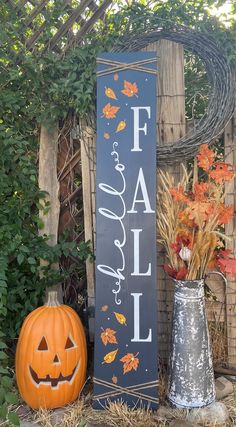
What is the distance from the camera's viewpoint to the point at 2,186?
8.52ft

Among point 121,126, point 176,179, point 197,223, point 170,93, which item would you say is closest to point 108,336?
point 197,223

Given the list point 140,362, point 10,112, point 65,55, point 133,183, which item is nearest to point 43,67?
point 65,55

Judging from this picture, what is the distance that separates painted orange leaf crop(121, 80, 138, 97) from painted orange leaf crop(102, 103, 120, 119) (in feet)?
0.32

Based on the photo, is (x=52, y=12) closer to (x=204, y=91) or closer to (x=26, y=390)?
(x=204, y=91)

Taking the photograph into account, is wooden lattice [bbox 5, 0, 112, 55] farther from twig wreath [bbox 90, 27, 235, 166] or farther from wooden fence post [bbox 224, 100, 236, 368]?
wooden fence post [bbox 224, 100, 236, 368]

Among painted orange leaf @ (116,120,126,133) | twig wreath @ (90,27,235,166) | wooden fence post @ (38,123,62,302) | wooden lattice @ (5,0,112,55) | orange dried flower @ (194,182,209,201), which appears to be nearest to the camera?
orange dried flower @ (194,182,209,201)

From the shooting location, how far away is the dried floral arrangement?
2221mm

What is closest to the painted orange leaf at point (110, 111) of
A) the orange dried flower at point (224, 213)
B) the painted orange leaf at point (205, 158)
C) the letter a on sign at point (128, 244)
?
the letter a on sign at point (128, 244)

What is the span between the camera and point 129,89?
234cm

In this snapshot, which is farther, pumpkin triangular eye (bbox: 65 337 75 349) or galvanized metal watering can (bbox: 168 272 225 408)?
pumpkin triangular eye (bbox: 65 337 75 349)

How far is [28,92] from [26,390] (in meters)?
1.79

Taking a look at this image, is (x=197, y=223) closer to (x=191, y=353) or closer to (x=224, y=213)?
(x=224, y=213)

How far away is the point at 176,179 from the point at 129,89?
2.14 feet

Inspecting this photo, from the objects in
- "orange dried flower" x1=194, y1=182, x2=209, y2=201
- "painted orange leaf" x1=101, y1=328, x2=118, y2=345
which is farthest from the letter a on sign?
"orange dried flower" x1=194, y1=182, x2=209, y2=201
